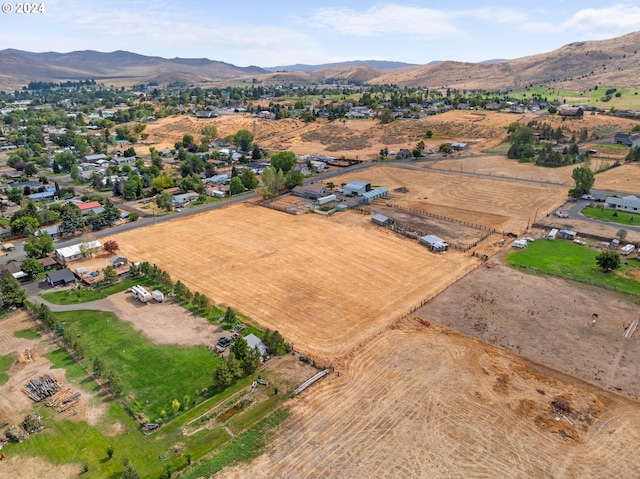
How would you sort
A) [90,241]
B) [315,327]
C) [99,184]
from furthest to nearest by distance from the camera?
[99,184]
[90,241]
[315,327]

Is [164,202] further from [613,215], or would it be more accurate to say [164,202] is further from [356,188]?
[613,215]

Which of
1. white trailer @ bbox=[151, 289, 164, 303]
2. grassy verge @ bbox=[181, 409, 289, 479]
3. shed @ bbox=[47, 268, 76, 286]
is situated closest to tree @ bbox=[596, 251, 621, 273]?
grassy verge @ bbox=[181, 409, 289, 479]

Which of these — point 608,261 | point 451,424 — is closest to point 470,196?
point 608,261

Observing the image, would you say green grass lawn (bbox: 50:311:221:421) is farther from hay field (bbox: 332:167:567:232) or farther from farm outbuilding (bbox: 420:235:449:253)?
hay field (bbox: 332:167:567:232)

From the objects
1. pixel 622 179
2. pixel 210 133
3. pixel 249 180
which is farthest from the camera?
pixel 210 133

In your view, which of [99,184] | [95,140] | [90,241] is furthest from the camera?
[95,140]

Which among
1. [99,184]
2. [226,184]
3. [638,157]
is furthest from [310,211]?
[638,157]

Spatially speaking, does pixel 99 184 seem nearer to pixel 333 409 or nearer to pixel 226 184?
pixel 226 184
